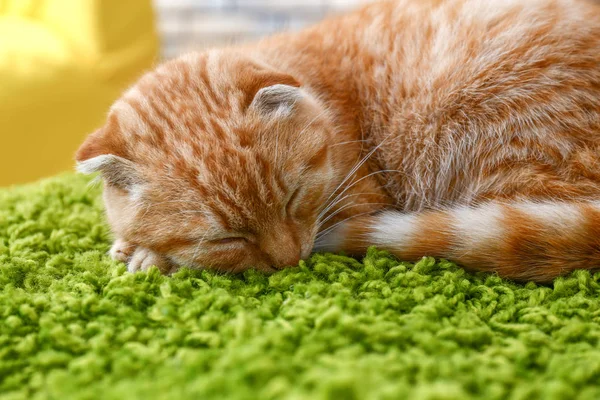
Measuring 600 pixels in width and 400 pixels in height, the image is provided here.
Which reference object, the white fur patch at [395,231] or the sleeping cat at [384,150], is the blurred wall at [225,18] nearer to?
the sleeping cat at [384,150]

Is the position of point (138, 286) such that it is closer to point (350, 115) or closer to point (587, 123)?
point (350, 115)

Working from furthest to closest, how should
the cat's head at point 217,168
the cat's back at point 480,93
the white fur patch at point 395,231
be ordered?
the cat's back at point 480,93 < the white fur patch at point 395,231 < the cat's head at point 217,168

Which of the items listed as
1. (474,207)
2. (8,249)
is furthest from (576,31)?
(8,249)

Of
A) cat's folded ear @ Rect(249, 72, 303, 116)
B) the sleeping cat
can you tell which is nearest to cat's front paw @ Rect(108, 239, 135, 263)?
the sleeping cat

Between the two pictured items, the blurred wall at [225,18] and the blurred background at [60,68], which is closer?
the blurred background at [60,68]

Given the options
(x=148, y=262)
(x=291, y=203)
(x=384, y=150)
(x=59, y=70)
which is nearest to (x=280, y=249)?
(x=291, y=203)

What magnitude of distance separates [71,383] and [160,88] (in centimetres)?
94

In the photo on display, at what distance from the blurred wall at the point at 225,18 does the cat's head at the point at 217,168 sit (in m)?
2.35

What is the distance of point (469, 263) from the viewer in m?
1.47

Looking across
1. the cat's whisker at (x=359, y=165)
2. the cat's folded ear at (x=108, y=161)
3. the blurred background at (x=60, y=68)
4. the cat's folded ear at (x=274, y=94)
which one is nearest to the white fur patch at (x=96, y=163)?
the cat's folded ear at (x=108, y=161)

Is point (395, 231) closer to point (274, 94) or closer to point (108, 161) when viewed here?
point (274, 94)

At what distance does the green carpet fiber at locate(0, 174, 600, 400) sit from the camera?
0.91m

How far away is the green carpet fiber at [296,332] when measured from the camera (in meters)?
0.91

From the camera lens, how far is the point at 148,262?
152 cm
